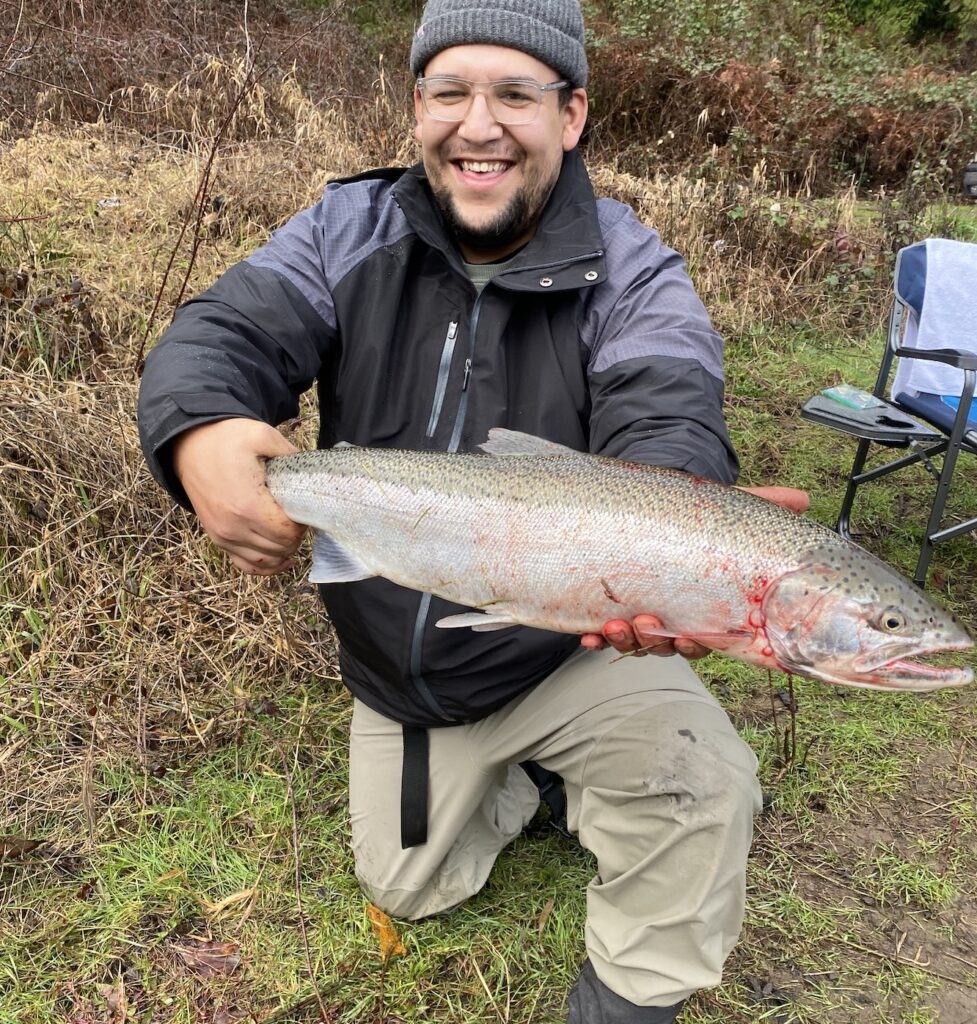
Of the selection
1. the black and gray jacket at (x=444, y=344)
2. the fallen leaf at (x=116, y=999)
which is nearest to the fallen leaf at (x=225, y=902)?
the fallen leaf at (x=116, y=999)

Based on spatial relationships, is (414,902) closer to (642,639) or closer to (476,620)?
(476,620)

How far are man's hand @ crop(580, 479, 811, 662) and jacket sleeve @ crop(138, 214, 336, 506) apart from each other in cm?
112

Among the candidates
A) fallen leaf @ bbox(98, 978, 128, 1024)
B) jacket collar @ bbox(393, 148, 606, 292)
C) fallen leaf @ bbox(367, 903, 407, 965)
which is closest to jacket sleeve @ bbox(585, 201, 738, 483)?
jacket collar @ bbox(393, 148, 606, 292)

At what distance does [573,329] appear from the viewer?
8.44 feet

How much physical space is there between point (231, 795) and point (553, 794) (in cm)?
119

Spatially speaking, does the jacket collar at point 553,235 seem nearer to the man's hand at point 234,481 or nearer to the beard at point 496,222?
the beard at point 496,222

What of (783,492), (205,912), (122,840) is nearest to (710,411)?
(783,492)

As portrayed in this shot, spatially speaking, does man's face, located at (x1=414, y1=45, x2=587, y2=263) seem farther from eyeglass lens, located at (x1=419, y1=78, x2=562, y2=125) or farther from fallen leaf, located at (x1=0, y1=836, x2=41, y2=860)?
fallen leaf, located at (x1=0, y1=836, x2=41, y2=860)

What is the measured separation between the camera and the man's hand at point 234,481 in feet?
7.02

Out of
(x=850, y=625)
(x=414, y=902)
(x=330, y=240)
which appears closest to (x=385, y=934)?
(x=414, y=902)

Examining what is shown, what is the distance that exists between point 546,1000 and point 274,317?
7.28ft

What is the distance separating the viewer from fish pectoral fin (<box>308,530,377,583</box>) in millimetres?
2301

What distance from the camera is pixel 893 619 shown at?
1925mm

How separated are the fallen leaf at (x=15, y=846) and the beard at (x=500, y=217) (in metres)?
2.50
